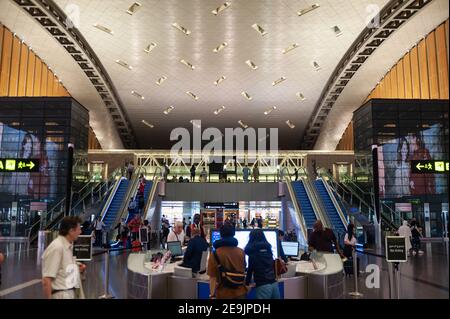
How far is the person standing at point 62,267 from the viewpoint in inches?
162

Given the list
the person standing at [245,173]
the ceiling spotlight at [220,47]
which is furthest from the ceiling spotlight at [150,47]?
the person standing at [245,173]

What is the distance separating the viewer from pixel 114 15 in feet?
87.2

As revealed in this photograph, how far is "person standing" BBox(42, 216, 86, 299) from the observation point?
412 cm

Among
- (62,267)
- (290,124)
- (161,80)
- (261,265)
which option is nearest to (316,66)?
(290,124)

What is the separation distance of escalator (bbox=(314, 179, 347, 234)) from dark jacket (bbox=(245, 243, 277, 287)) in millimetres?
12227

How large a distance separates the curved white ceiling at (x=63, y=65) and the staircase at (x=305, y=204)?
17.4 meters

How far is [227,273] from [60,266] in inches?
63.6

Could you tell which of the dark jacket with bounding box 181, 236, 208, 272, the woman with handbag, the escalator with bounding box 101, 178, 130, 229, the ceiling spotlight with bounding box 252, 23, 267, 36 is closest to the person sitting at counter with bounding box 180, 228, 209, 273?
the dark jacket with bounding box 181, 236, 208, 272

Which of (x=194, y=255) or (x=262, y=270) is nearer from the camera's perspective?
(x=262, y=270)

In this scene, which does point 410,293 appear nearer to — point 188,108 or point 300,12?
point 300,12

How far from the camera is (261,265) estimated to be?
4812 millimetres

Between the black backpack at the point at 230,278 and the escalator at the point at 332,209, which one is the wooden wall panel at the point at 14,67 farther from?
the black backpack at the point at 230,278

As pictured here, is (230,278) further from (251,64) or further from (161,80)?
(161,80)
